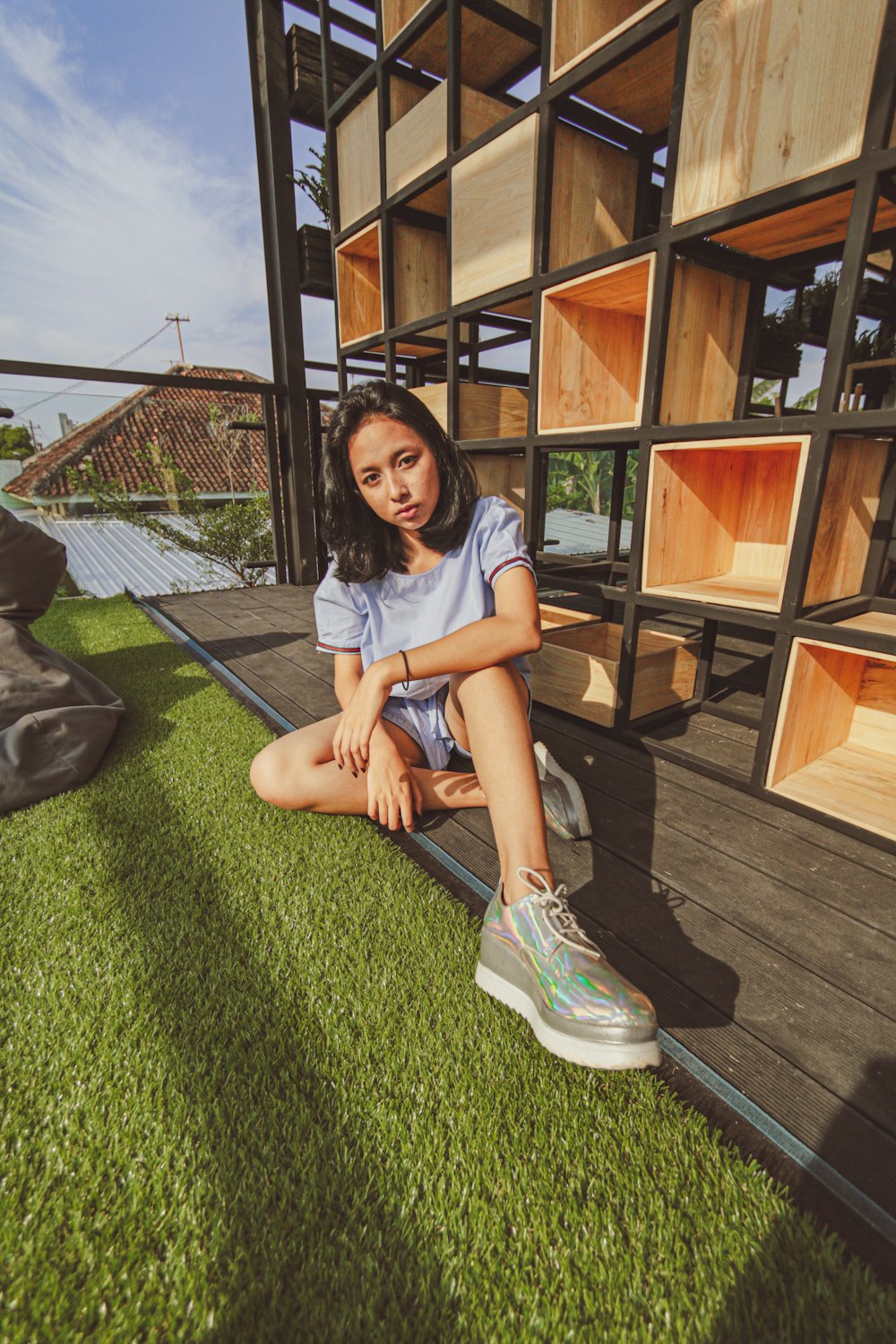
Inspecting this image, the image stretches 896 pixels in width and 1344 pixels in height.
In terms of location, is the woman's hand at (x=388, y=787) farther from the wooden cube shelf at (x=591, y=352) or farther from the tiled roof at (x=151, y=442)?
the tiled roof at (x=151, y=442)

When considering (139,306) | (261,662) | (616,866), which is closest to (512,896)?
(616,866)

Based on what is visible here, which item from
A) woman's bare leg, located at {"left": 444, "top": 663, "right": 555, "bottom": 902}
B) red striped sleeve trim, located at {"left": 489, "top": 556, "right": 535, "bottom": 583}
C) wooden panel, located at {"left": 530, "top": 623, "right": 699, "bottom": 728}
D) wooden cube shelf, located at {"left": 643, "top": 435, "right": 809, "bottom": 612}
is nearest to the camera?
woman's bare leg, located at {"left": 444, "top": 663, "right": 555, "bottom": 902}

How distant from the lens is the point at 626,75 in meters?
2.35

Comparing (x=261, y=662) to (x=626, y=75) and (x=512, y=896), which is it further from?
(x=626, y=75)

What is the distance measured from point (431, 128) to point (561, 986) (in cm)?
376

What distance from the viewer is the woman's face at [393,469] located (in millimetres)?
1579

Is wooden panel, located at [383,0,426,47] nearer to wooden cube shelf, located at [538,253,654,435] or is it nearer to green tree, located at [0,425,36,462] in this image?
wooden cube shelf, located at [538,253,654,435]

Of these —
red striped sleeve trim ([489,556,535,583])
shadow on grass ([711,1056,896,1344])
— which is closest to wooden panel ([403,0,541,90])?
red striped sleeve trim ([489,556,535,583])

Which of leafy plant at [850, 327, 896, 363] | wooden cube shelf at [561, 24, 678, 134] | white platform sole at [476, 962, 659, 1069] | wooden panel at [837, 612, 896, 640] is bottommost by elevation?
white platform sole at [476, 962, 659, 1069]

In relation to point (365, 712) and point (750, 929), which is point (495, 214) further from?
point (750, 929)

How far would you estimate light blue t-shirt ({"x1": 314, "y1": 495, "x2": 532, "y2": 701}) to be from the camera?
1689mm

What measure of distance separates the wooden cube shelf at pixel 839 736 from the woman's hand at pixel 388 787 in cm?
130

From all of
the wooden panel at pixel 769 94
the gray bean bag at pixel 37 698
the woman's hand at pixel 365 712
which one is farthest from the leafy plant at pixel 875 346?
the gray bean bag at pixel 37 698

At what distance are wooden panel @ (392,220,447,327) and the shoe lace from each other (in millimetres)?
3321
